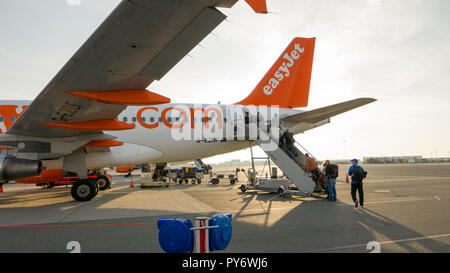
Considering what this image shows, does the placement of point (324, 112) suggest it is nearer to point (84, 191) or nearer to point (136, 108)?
point (136, 108)

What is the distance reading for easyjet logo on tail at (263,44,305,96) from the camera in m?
15.8

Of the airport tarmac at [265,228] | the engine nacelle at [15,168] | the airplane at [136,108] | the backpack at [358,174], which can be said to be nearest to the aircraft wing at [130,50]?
the airplane at [136,108]

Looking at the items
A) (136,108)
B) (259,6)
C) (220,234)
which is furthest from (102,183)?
(259,6)

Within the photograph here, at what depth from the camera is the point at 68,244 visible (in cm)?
479

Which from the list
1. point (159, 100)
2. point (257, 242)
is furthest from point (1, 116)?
point (257, 242)

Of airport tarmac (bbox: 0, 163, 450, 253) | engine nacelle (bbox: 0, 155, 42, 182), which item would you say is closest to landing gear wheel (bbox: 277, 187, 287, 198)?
airport tarmac (bbox: 0, 163, 450, 253)

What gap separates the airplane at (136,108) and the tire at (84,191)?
0.14 feet

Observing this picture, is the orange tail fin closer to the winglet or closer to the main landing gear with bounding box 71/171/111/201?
the main landing gear with bounding box 71/171/111/201

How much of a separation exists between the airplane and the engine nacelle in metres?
0.03

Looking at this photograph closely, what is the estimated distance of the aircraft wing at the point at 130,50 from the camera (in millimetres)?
4562

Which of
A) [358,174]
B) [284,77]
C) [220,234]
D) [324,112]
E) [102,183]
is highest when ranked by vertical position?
[284,77]

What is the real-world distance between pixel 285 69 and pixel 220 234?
1455 centimetres

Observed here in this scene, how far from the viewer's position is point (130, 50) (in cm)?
547
